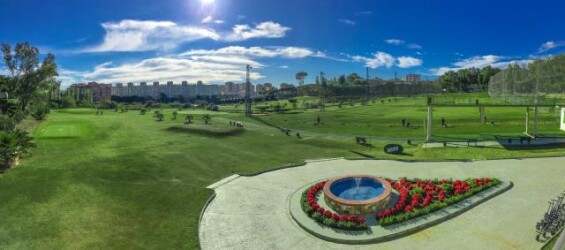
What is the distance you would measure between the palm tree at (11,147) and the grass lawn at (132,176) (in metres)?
0.95

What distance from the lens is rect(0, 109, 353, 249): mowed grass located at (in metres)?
17.4

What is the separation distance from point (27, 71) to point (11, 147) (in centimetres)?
4423

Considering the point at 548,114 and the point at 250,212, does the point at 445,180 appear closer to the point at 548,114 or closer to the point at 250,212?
the point at 250,212

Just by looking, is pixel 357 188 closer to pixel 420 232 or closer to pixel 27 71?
pixel 420 232

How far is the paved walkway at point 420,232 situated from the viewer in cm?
1661

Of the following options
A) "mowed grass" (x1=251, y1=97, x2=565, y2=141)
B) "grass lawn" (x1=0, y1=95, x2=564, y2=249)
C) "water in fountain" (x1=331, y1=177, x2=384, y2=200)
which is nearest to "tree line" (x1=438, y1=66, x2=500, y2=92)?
"mowed grass" (x1=251, y1=97, x2=565, y2=141)

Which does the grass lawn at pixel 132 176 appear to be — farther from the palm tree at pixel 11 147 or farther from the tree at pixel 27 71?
the tree at pixel 27 71

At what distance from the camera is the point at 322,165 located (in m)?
31.4

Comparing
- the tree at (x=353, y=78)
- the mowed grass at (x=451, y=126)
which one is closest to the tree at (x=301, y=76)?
the tree at (x=353, y=78)

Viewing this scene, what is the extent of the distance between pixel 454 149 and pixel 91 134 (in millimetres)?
41050

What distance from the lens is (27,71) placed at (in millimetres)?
61688

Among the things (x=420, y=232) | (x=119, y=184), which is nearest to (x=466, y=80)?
(x=420, y=232)

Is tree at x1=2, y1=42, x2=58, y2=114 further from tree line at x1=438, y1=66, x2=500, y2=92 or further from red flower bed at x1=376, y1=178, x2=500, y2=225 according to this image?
tree line at x1=438, y1=66, x2=500, y2=92

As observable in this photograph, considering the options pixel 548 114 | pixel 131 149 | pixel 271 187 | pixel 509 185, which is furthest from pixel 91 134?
pixel 548 114
